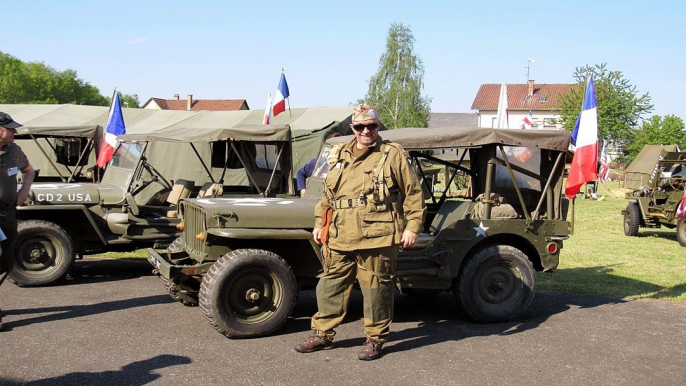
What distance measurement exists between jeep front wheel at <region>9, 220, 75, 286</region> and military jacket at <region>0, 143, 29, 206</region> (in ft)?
6.60

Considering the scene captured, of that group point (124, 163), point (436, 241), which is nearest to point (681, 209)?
point (436, 241)

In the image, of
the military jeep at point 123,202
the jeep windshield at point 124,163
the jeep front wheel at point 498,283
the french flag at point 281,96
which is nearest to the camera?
the jeep front wheel at point 498,283

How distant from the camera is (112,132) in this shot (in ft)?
35.4

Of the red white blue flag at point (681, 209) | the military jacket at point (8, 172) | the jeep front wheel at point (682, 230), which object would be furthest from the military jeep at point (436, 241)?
the red white blue flag at point (681, 209)

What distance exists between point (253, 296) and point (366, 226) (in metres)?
1.12

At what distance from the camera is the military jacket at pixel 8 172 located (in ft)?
17.5

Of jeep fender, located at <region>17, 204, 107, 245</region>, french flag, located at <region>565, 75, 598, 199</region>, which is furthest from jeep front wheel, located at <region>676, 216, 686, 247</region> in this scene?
jeep fender, located at <region>17, 204, 107, 245</region>

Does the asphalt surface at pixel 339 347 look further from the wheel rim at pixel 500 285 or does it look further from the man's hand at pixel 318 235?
the man's hand at pixel 318 235

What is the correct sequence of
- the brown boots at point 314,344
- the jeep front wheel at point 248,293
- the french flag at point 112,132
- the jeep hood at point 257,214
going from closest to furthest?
1. the brown boots at point 314,344
2. the jeep front wheel at point 248,293
3. the jeep hood at point 257,214
4. the french flag at point 112,132

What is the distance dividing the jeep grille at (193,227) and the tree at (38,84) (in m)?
60.7

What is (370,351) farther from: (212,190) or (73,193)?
(73,193)

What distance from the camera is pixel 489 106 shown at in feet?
203

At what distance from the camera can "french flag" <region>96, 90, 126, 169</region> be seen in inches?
395

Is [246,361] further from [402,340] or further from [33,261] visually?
[33,261]
